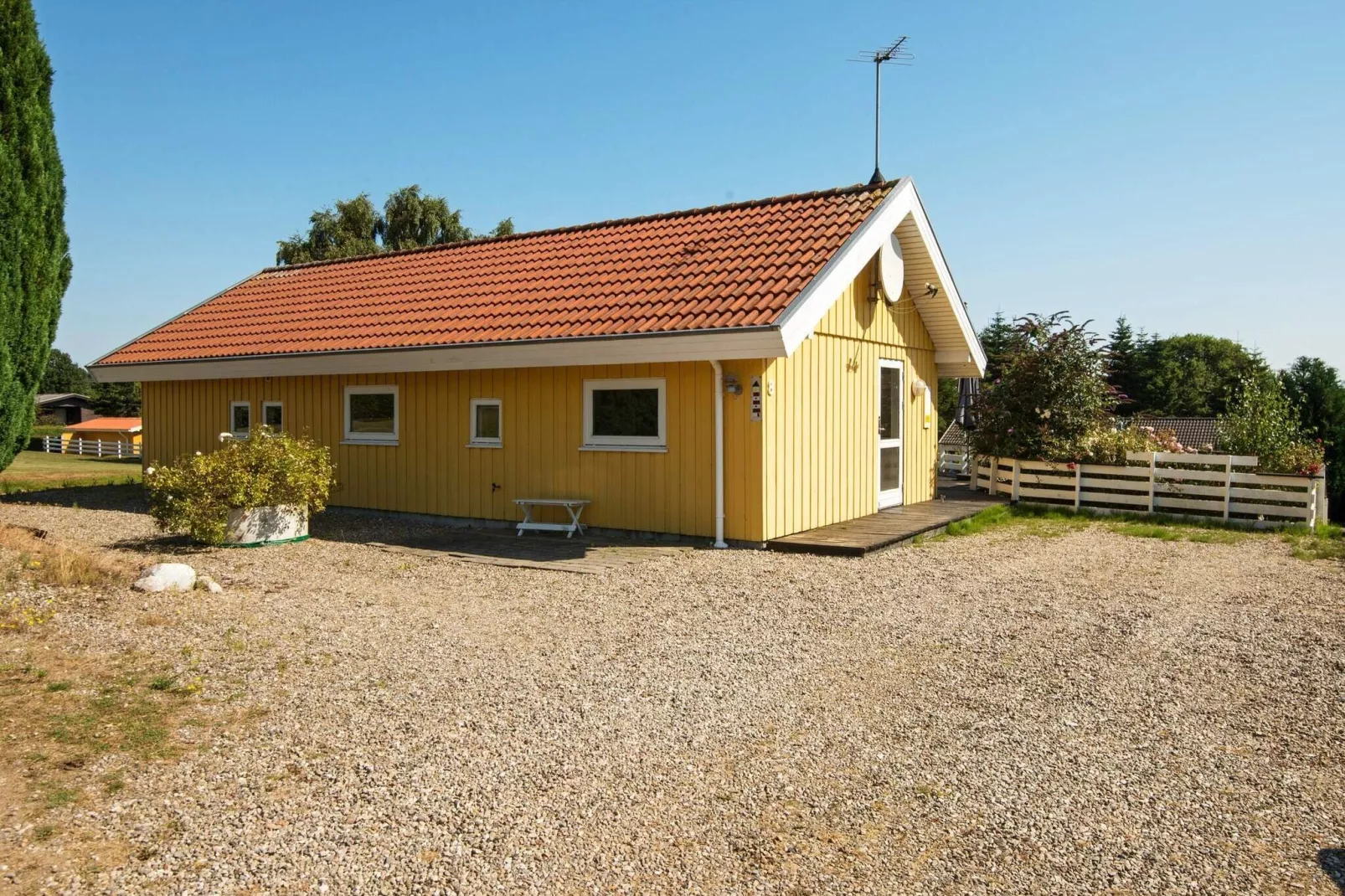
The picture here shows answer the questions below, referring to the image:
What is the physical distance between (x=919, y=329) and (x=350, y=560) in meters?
9.38

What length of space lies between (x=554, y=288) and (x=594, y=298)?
1.11 metres

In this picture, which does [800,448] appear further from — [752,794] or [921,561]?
[752,794]

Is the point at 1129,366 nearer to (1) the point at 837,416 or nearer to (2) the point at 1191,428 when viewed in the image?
(2) the point at 1191,428

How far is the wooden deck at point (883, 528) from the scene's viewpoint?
401 inches

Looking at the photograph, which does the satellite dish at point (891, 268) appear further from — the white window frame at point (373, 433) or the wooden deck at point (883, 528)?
the white window frame at point (373, 433)

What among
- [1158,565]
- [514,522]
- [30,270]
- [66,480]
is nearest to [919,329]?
[1158,565]

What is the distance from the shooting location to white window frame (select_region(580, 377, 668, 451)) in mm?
10898

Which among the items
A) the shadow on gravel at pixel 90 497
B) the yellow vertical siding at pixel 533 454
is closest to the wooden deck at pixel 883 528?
the yellow vertical siding at pixel 533 454

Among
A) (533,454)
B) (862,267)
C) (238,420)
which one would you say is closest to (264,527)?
(533,454)

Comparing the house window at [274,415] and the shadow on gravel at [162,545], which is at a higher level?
the house window at [274,415]

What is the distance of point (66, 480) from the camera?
20.6 meters

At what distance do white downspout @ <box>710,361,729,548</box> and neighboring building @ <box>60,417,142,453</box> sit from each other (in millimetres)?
44227

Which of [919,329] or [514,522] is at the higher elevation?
[919,329]

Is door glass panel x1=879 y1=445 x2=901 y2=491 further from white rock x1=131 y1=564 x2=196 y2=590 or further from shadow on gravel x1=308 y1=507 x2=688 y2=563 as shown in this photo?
white rock x1=131 y1=564 x2=196 y2=590
